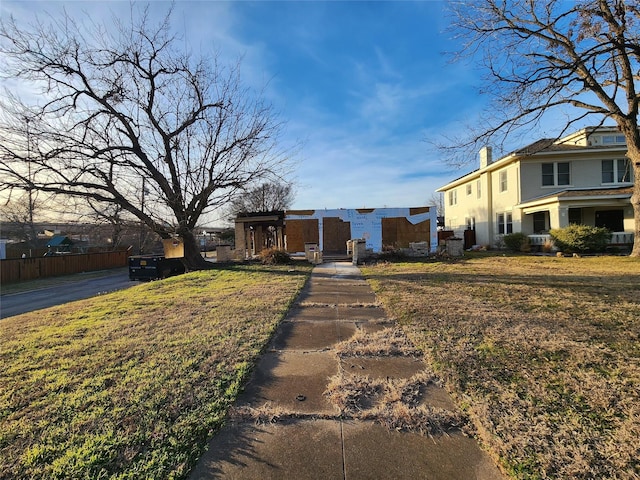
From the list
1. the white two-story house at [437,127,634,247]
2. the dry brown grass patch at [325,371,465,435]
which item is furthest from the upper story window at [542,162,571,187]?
the dry brown grass patch at [325,371,465,435]

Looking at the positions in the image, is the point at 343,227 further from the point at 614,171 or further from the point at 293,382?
the point at 293,382

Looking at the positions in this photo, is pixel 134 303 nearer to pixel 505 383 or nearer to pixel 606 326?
pixel 505 383

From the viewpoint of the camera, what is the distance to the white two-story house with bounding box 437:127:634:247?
53.1ft

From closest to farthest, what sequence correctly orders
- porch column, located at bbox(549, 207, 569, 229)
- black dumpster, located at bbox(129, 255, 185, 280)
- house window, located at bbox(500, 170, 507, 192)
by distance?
1. black dumpster, located at bbox(129, 255, 185, 280)
2. porch column, located at bbox(549, 207, 569, 229)
3. house window, located at bbox(500, 170, 507, 192)

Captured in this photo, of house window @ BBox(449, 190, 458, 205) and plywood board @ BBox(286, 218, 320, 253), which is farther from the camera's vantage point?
house window @ BBox(449, 190, 458, 205)

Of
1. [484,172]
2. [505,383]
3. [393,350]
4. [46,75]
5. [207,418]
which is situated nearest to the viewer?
[207,418]

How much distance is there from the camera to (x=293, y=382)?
2953 millimetres

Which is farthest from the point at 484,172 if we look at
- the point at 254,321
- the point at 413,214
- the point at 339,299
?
the point at 254,321

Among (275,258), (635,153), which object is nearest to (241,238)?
(275,258)

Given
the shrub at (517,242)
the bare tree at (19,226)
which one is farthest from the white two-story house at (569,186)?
the bare tree at (19,226)

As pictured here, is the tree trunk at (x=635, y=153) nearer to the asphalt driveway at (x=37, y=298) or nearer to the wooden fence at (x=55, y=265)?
the asphalt driveway at (x=37, y=298)

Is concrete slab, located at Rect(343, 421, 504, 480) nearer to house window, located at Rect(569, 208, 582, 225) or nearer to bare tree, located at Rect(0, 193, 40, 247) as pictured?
house window, located at Rect(569, 208, 582, 225)

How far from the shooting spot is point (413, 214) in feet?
61.1

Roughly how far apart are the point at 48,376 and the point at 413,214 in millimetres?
17768
